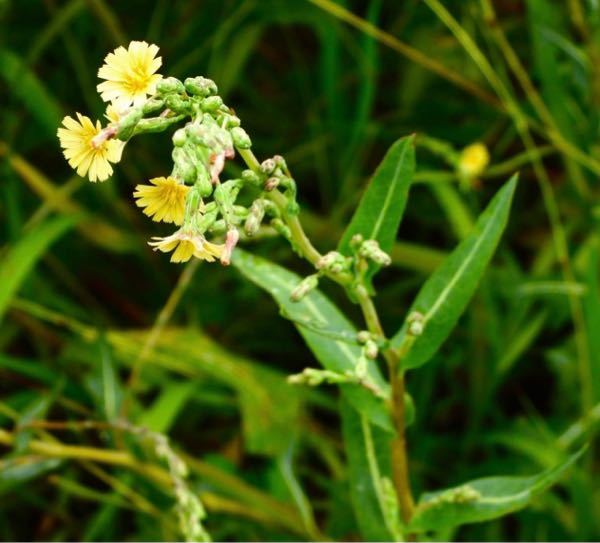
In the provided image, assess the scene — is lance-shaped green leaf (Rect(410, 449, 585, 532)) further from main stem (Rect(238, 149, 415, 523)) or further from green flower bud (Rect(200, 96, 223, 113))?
green flower bud (Rect(200, 96, 223, 113))

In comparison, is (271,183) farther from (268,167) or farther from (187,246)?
(187,246)

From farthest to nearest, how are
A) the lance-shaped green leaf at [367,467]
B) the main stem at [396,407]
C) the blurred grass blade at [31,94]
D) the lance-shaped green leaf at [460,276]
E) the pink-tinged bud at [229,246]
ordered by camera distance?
the blurred grass blade at [31,94]
the lance-shaped green leaf at [367,467]
the lance-shaped green leaf at [460,276]
the main stem at [396,407]
the pink-tinged bud at [229,246]

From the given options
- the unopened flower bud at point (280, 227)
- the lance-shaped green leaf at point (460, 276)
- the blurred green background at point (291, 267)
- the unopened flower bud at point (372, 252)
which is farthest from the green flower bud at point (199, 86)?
the blurred green background at point (291, 267)

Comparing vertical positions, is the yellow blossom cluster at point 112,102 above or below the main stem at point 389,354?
above

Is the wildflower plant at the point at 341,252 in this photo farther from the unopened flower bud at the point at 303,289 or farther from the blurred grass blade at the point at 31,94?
the blurred grass blade at the point at 31,94

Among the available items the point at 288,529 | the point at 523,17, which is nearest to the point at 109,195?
the point at 288,529

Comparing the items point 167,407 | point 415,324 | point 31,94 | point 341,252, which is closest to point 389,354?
point 415,324
